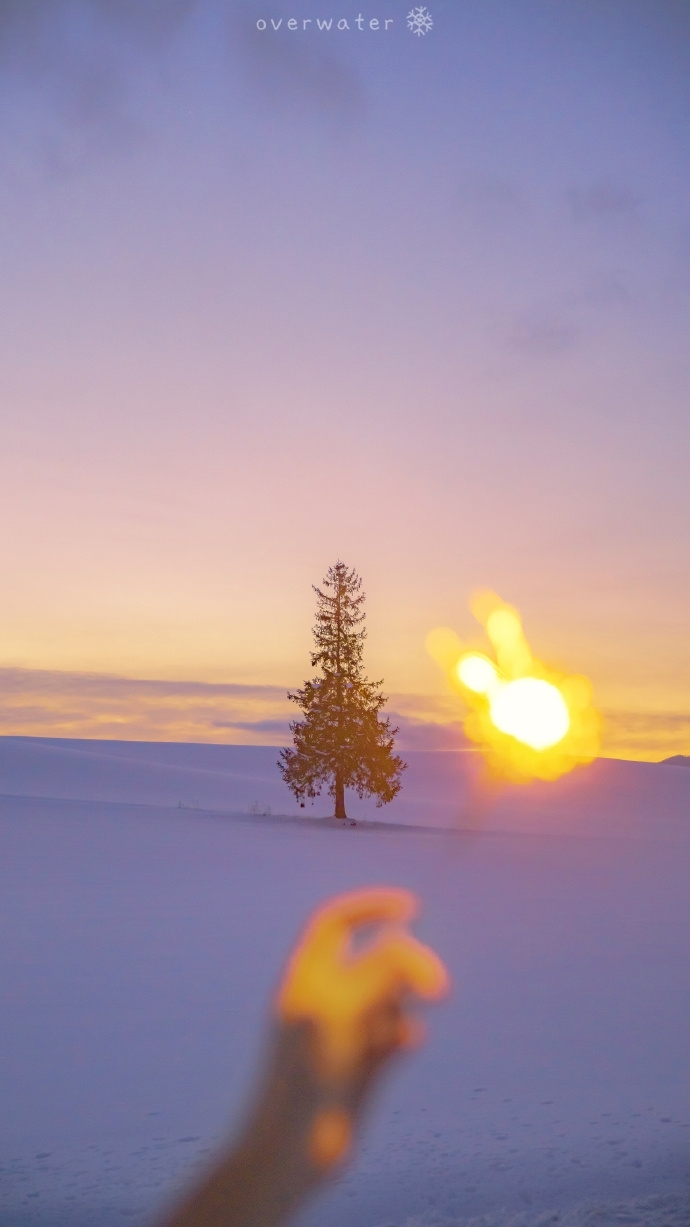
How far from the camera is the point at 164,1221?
200 inches

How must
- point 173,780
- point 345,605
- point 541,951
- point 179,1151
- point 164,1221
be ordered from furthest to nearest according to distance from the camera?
1. point 173,780
2. point 345,605
3. point 541,951
4. point 179,1151
5. point 164,1221

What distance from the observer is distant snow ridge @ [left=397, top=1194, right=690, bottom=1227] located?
16.5 ft

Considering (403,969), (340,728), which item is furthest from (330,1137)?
(340,728)

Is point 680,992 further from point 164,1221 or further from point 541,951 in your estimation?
point 164,1221

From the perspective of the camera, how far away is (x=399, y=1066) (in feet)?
25.3

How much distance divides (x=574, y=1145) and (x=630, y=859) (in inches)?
750

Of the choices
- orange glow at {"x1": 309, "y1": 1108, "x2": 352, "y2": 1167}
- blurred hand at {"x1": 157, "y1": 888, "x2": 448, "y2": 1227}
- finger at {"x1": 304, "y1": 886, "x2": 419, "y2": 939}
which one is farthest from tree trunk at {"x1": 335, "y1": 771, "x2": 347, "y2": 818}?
orange glow at {"x1": 309, "y1": 1108, "x2": 352, "y2": 1167}

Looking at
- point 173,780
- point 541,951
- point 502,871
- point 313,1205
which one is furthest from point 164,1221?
point 173,780

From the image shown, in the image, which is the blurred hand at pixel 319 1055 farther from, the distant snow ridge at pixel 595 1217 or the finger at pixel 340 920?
the distant snow ridge at pixel 595 1217

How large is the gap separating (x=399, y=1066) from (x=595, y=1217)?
2804 millimetres

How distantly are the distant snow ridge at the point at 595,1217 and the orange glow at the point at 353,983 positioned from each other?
7.80ft

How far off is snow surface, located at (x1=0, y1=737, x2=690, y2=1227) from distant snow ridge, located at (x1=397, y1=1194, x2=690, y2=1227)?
0.7 inches

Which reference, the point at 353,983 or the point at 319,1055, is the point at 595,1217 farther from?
the point at 353,983

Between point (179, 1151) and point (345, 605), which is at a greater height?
point (345, 605)
